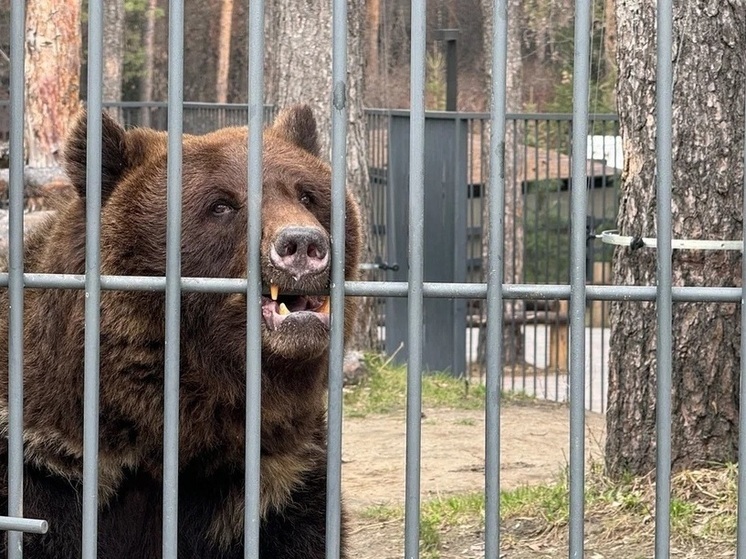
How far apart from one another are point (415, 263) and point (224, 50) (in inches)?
705

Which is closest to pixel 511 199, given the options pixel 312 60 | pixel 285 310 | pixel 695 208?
pixel 312 60

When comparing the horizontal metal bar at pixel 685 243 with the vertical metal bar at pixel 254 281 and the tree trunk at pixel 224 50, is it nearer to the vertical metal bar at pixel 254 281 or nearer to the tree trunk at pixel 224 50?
the vertical metal bar at pixel 254 281

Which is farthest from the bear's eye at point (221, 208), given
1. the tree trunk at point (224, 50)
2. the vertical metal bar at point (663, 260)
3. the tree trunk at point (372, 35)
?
the tree trunk at point (224, 50)

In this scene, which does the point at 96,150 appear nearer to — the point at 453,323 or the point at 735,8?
the point at 735,8

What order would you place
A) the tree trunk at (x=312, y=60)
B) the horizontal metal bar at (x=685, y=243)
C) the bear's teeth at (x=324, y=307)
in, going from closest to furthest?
the bear's teeth at (x=324, y=307)
the horizontal metal bar at (x=685, y=243)
the tree trunk at (x=312, y=60)

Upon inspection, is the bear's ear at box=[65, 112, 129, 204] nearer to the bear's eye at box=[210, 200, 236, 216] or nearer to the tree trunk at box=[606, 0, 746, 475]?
the bear's eye at box=[210, 200, 236, 216]

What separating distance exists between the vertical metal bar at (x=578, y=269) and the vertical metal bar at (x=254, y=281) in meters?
0.73

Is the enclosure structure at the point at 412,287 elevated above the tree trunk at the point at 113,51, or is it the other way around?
the tree trunk at the point at 113,51

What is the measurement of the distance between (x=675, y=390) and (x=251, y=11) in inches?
128

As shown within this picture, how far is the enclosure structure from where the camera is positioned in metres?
2.62

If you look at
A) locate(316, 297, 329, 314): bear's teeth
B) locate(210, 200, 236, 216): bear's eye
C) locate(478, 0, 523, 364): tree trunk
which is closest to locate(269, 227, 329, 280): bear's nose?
locate(316, 297, 329, 314): bear's teeth

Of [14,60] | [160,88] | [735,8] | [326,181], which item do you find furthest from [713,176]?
[160,88]

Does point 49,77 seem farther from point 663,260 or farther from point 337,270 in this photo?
point 663,260

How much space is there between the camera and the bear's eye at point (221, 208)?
3861mm
